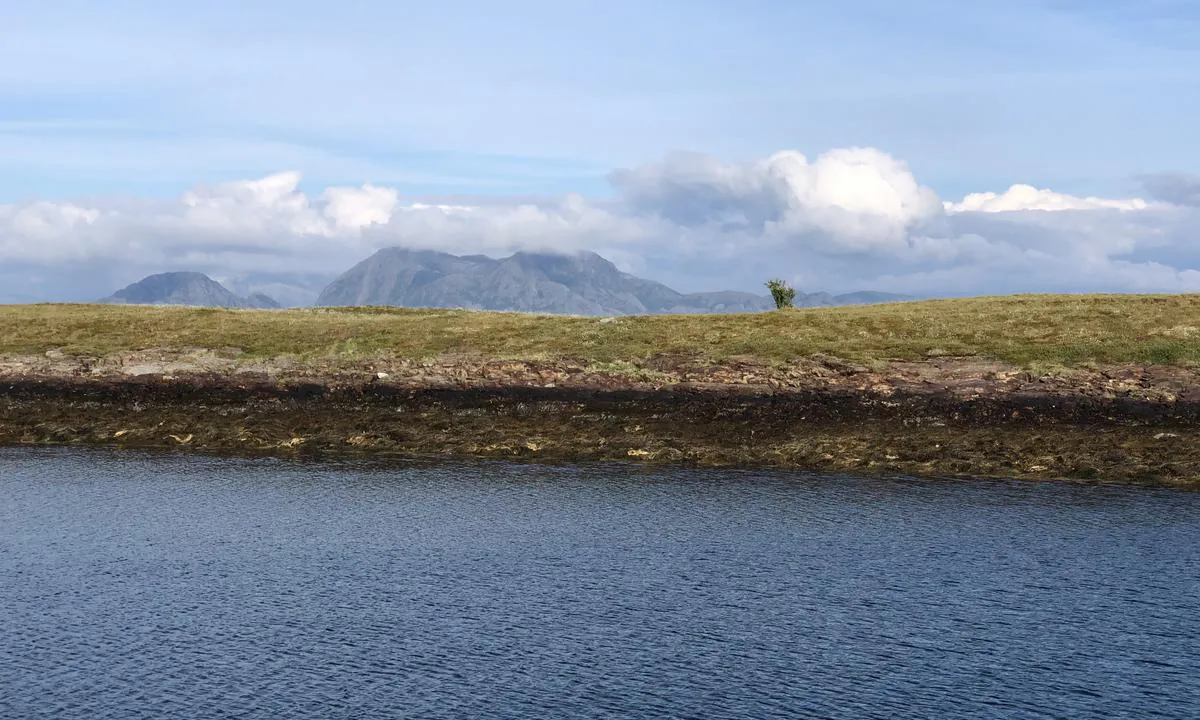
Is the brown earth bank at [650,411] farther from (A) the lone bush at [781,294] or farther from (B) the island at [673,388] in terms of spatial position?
(A) the lone bush at [781,294]

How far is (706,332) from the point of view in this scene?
78.3 m

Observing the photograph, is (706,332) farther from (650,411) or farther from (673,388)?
(650,411)

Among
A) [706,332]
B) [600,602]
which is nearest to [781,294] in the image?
[706,332]

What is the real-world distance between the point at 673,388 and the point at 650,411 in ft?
12.2

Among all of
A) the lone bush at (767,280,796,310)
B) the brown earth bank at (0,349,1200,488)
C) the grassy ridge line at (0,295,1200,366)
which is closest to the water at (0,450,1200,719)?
the brown earth bank at (0,349,1200,488)

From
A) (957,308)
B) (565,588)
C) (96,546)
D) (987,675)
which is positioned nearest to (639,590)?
(565,588)

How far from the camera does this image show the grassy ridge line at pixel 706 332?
69125 mm

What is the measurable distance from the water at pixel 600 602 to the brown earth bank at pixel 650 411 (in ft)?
24.2

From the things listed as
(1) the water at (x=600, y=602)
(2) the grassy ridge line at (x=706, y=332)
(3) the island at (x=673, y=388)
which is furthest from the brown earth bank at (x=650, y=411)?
(1) the water at (x=600, y=602)

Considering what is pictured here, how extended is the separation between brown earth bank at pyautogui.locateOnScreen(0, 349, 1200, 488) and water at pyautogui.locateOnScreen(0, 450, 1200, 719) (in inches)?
290

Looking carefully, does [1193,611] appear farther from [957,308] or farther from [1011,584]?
[957,308]

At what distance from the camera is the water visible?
2250 cm

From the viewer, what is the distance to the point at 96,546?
3478cm

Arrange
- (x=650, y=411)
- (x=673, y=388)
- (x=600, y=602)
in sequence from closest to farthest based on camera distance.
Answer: (x=600, y=602), (x=650, y=411), (x=673, y=388)
